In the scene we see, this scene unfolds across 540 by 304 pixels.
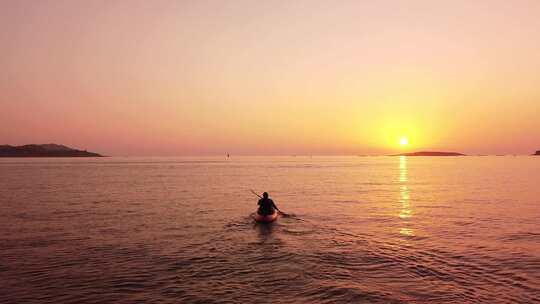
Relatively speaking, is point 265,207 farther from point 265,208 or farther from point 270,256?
point 270,256

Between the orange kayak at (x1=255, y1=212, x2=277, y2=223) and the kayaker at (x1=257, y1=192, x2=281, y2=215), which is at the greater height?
the kayaker at (x1=257, y1=192, x2=281, y2=215)

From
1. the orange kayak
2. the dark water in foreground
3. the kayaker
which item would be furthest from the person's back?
the dark water in foreground

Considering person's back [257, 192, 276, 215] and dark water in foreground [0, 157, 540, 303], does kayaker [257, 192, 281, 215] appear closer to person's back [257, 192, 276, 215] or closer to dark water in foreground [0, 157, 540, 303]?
person's back [257, 192, 276, 215]

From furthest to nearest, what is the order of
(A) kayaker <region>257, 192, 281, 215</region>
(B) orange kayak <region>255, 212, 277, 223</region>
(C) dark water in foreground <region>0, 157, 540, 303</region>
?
1. (A) kayaker <region>257, 192, 281, 215</region>
2. (B) orange kayak <region>255, 212, 277, 223</region>
3. (C) dark water in foreground <region>0, 157, 540, 303</region>

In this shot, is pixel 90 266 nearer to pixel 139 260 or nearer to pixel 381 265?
pixel 139 260

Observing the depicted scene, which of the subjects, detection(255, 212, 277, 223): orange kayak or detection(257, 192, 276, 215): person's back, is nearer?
detection(255, 212, 277, 223): orange kayak

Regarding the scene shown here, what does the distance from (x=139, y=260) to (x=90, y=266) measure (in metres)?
2.26

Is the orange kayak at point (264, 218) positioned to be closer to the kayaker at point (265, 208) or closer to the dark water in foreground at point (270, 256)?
the kayaker at point (265, 208)

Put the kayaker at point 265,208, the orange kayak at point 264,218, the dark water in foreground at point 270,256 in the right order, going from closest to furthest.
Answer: the dark water in foreground at point 270,256, the orange kayak at point 264,218, the kayaker at point 265,208

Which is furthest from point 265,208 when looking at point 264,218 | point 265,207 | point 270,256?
point 270,256

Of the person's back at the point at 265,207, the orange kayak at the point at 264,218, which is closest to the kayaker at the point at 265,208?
the person's back at the point at 265,207

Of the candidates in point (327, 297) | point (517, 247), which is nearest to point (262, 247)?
point (327, 297)

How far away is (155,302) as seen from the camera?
14.1 metres

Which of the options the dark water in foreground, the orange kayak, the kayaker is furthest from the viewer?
the kayaker
